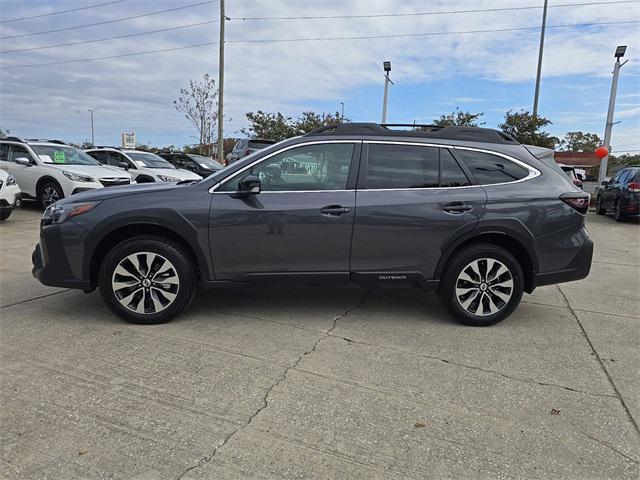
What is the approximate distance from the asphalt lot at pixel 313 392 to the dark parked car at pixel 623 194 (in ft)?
31.3

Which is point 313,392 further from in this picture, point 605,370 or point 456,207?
point 605,370

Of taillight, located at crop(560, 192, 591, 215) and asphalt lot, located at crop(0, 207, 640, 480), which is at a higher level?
taillight, located at crop(560, 192, 591, 215)

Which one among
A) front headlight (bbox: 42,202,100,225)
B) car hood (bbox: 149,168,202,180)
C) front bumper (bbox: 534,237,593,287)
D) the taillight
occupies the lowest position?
front bumper (bbox: 534,237,593,287)

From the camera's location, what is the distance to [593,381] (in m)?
3.50

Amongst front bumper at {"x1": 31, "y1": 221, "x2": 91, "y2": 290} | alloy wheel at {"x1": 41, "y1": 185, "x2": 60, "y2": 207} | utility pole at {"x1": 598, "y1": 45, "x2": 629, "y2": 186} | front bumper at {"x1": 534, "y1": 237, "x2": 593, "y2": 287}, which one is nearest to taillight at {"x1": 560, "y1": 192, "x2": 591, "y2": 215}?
front bumper at {"x1": 534, "y1": 237, "x2": 593, "y2": 287}

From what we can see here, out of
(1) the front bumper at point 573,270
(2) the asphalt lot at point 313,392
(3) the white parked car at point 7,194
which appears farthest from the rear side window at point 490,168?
(3) the white parked car at point 7,194

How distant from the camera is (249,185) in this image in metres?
4.11

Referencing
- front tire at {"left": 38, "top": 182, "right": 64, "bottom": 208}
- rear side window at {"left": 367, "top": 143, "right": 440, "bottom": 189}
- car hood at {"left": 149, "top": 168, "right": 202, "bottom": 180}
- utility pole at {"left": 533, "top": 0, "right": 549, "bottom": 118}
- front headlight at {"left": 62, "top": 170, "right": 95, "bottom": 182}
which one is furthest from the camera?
utility pole at {"left": 533, "top": 0, "right": 549, "bottom": 118}

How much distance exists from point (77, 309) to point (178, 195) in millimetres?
1592

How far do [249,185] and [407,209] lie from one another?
1383mm

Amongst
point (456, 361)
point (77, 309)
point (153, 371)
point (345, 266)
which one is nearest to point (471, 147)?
point (345, 266)

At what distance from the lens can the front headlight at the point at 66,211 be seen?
4203mm

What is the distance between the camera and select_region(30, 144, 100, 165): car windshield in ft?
38.6

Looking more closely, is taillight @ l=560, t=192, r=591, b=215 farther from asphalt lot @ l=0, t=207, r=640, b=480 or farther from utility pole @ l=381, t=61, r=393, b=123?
utility pole @ l=381, t=61, r=393, b=123
